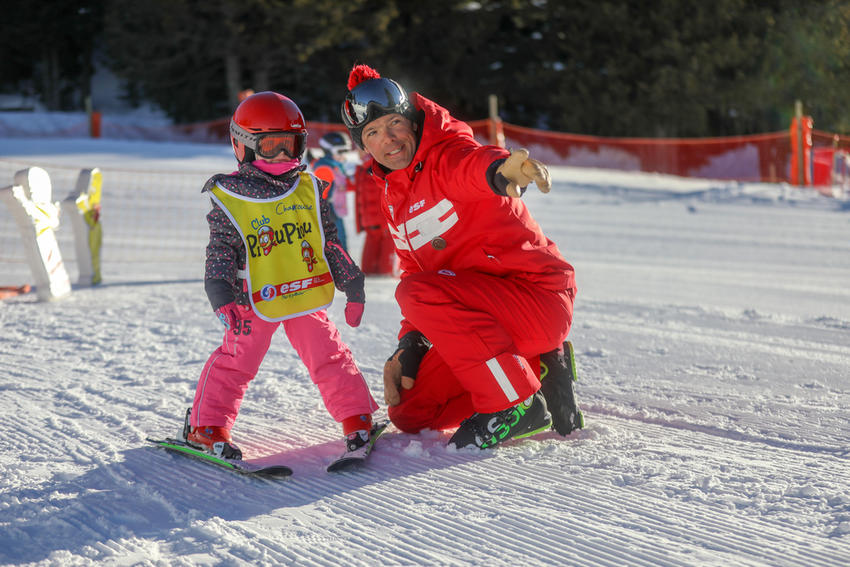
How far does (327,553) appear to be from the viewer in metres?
2.35

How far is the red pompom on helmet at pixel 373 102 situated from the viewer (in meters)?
3.09

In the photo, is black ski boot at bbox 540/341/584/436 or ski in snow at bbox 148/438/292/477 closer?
ski in snow at bbox 148/438/292/477

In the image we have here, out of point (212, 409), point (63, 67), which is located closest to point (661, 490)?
point (212, 409)

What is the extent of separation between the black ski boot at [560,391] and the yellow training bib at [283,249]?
0.85m

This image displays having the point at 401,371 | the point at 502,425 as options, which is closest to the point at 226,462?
the point at 401,371

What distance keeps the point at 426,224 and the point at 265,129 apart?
645mm

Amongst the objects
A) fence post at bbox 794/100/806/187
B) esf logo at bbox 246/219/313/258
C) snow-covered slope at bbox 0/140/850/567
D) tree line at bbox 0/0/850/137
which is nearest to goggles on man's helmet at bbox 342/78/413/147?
esf logo at bbox 246/219/313/258

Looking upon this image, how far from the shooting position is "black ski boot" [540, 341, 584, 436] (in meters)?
3.22

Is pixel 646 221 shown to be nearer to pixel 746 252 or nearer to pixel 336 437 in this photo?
pixel 746 252

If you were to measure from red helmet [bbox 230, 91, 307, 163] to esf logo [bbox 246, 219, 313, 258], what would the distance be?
0.25 metres

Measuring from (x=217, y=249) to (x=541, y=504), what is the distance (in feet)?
4.37

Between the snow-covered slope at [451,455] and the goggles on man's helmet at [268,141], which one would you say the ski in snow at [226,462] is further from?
the goggles on man's helmet at [268,141]

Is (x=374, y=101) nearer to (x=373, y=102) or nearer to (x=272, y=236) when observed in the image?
(x=373, y=102)

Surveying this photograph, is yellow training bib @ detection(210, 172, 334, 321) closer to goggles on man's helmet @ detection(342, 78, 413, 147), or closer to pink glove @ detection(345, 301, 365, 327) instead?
pink glove @ detection(345, 301, 365, 327)
